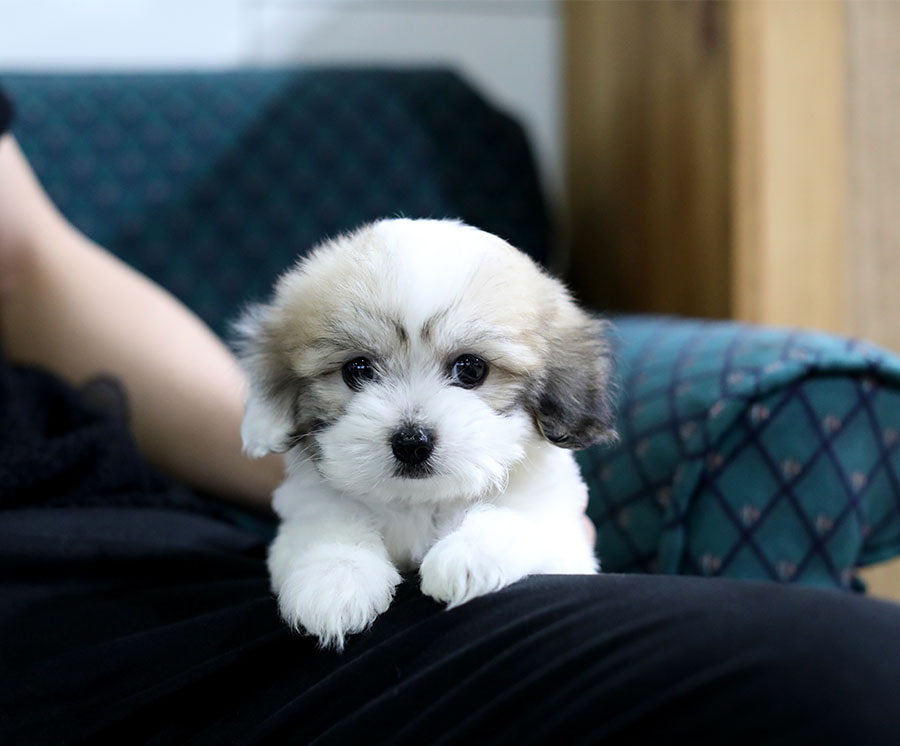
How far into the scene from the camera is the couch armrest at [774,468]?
1.35 meters

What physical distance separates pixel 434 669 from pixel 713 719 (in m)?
0.24

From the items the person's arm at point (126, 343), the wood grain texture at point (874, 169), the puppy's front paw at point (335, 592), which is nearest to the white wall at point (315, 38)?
the wood grain texture at point (874, 169)

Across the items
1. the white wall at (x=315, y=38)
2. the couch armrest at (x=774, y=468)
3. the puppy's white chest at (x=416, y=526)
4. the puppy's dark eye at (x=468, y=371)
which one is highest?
the white wall at (x=315, y=38)

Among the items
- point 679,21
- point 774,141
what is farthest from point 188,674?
point 679,21

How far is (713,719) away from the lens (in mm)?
673

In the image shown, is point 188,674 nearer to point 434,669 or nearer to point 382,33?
point 434,669

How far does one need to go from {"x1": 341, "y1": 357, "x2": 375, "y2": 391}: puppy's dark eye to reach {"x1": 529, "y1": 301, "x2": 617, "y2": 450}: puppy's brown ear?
0.58 feet

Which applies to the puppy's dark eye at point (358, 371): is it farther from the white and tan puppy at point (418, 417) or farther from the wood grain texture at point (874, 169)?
the wood grain texture at point (874, 169)

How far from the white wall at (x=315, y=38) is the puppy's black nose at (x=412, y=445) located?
2087 mm

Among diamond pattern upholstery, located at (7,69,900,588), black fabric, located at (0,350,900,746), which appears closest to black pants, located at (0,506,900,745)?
black fabric, located at (0,350,900,746)

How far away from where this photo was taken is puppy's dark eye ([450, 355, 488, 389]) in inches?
35.9

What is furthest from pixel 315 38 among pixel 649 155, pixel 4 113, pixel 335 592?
pixel 335 592

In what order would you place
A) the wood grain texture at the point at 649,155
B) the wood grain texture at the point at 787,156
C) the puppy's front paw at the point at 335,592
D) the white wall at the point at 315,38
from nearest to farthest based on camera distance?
the puppy's front paw at the point at 335,592
the wood grain texture at the point at 787,156
the wood grain texture at the point at 649,155
the white wall at the point at 315,38

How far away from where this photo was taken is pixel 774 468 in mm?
1357
